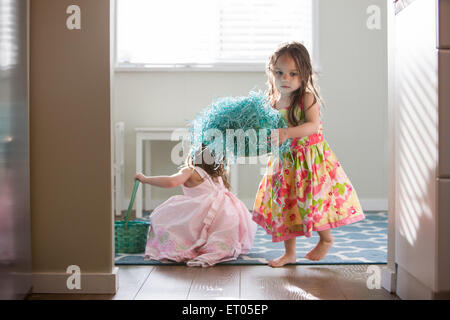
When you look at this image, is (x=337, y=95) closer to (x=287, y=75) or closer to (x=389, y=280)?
(x=287, y=75)

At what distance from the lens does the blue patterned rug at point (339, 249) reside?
2.19 meters

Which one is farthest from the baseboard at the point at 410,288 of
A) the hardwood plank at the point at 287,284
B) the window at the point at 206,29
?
the window at the point at 206,29

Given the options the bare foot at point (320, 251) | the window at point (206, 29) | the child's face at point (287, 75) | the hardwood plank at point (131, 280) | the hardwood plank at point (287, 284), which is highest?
the window at point (206, 29)

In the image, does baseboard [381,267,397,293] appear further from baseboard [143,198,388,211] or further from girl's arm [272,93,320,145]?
baseboard [143,198,388,211]

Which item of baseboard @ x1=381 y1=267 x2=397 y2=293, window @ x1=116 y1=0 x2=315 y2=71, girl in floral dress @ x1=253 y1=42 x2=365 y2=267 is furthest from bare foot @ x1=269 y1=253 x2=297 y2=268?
window @ x1=116 y1=0 x2=315 y2=71

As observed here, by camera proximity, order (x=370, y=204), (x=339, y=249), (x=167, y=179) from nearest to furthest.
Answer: (x=167, y=179)
(x=339, y=249)
(x=370, y=204)

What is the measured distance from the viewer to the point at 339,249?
2447mm

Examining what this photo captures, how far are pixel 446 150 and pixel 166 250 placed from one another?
129 cm

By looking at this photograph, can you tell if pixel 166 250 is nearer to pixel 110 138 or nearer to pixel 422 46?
pixel 110 138

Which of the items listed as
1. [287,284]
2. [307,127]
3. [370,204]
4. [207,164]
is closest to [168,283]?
[287,284]

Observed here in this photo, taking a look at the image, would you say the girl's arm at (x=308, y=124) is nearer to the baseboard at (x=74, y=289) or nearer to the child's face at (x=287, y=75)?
the child's face at (x=287, y=75)

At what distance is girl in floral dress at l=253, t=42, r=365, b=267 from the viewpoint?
2.16 metres

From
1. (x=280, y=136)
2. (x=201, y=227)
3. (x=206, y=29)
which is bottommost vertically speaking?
(x=201, y=227)

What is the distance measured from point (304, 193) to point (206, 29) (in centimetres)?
219
